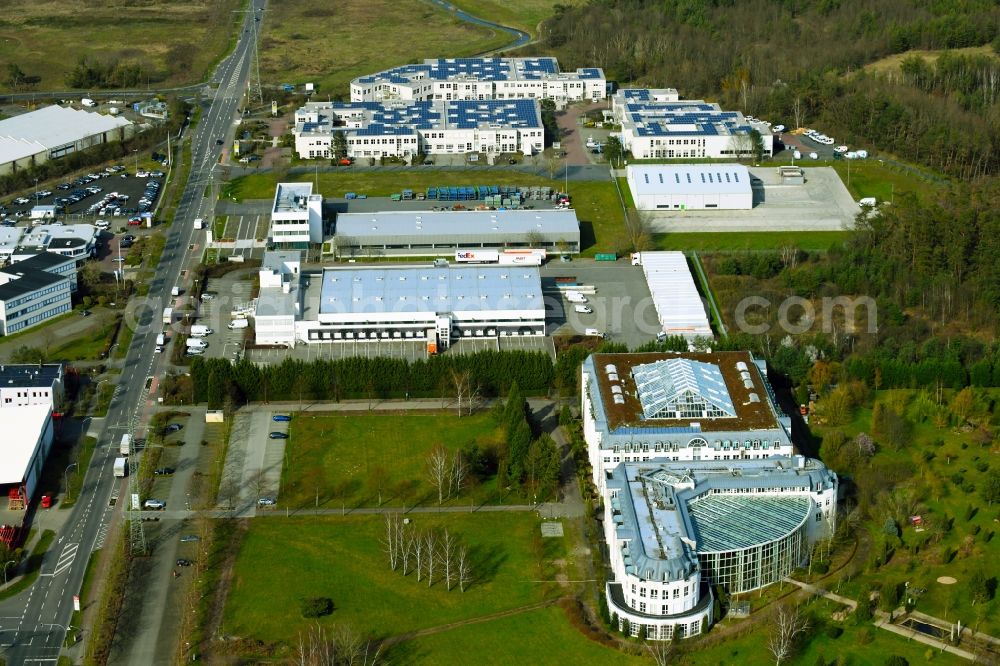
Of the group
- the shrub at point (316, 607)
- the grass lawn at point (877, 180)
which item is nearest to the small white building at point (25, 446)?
the shrub at point (316, 607)

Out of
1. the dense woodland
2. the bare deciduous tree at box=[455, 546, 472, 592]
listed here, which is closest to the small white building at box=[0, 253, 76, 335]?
the bare deciduous tree at box=[455, 546, 472, 592]

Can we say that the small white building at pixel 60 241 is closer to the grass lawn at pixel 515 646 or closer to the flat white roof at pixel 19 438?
the flat white roof at pixel 19 438

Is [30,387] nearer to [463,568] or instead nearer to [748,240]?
[463,568]

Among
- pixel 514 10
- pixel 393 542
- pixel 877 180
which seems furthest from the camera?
pixel 514 10

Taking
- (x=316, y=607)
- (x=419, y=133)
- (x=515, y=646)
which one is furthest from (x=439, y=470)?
(x=419, y=133)

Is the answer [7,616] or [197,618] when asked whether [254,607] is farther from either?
[7,616]

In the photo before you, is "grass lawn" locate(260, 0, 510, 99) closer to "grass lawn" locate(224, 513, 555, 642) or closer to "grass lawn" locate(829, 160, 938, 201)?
"grass lawn" locate(829, 160, 938, 201)
